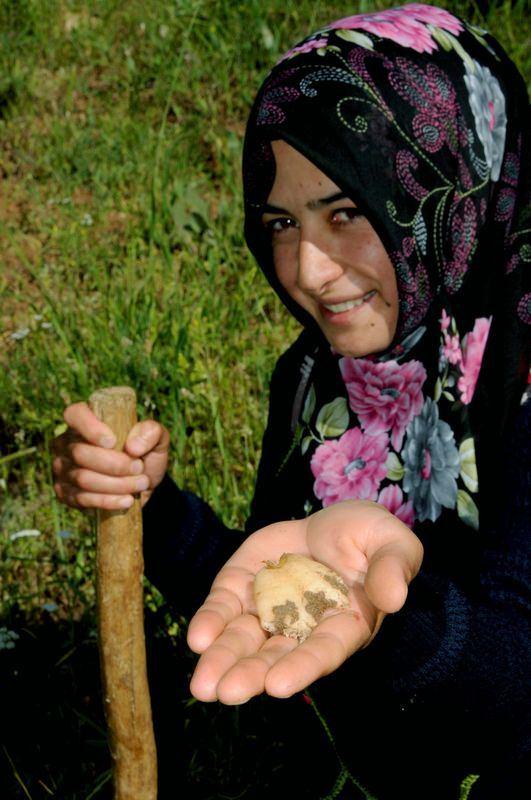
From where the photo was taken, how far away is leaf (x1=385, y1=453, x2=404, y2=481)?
185 cm

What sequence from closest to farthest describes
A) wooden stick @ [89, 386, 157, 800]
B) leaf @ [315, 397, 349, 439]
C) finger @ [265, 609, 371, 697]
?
finger @ [265, 609, 371, 697], wooden stick @ [89, 386, 157, 800], leaf @ [315, 397, 349, 439]

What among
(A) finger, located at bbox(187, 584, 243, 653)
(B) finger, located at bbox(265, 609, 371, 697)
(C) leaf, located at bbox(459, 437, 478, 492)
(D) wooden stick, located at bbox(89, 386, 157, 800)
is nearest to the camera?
(B) finger, located at bbox(265, 609, 371, 697)

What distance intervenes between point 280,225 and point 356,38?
39 cm

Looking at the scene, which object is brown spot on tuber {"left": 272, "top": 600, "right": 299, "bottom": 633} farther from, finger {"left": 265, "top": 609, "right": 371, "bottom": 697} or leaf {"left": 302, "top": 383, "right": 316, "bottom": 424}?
leaf {"left": 302, "top": 383, "right": 316, "bottom": 424}

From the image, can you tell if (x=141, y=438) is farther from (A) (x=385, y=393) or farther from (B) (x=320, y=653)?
(A) (x=385, y=393)

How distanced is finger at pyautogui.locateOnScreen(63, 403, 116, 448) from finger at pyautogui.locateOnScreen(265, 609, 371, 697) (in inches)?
18.7

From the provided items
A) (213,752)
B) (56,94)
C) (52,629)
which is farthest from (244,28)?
(213,752)

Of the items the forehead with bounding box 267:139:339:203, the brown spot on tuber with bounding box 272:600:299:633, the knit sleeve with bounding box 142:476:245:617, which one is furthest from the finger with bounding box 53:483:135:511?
the forehead with bounding box 267:139:339:203

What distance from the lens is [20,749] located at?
6.76 feet

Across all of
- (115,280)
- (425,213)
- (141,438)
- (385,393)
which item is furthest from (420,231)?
(115,280)

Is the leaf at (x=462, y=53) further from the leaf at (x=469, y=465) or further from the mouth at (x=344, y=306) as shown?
the leaf at (x=469, y=465)

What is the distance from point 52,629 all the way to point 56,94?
329 cm

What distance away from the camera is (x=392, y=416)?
6.12ft

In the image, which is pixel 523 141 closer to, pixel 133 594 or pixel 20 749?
pixel 133 594
